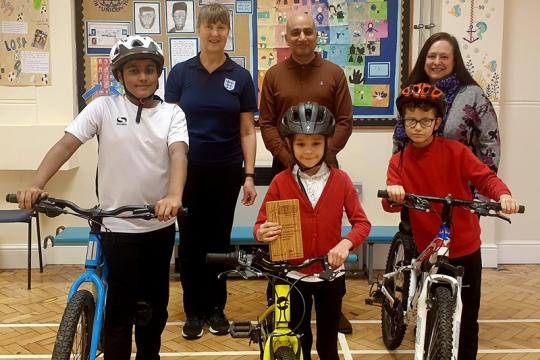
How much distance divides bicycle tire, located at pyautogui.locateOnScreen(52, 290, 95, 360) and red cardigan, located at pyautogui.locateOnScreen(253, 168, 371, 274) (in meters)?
0.69

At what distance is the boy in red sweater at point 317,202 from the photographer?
214cm

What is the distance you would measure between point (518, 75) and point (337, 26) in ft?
5.06

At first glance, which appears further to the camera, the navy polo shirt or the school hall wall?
the school hall wall

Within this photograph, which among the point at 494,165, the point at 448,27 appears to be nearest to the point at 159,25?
the point at 448,27

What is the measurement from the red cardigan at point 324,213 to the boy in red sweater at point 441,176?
23 centimetres

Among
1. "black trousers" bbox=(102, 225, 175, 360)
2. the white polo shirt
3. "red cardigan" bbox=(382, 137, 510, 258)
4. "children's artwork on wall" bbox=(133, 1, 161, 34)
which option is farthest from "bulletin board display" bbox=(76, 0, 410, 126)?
"black trousers" bbox=(102, 225, 175, 360)

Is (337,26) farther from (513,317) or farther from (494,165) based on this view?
(513,317)

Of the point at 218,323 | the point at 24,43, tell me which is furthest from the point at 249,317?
the point at 24,43

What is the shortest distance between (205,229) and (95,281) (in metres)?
1.16

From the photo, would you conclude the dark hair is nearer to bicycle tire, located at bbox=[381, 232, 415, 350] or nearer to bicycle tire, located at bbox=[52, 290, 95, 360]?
bicycle tire, located at bbox=[381, 232, 415, 350]

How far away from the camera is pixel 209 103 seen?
3002mm

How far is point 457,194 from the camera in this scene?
249 cm

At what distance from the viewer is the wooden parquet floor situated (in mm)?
3055

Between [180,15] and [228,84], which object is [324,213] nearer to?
[228,84]
